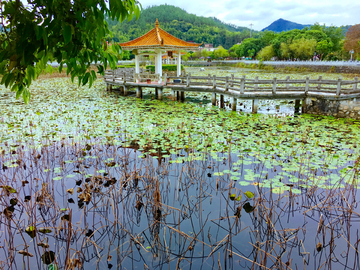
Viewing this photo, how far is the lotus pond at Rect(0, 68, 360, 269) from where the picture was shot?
3318mm

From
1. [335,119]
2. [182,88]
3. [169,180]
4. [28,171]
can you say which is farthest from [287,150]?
[182,88]

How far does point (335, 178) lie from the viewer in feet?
16.6

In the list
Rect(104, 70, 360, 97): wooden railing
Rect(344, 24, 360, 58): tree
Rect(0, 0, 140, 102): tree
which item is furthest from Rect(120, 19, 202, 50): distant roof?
Rect(344, 24, 360, 58): tree

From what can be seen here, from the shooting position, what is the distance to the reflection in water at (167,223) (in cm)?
324

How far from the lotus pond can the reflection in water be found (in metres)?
0.02

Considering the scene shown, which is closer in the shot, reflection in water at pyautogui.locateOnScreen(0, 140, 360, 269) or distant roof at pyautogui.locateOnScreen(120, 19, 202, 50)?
reflection in water at pyautogui.locateOnScreen(0, 140, 360, 269)

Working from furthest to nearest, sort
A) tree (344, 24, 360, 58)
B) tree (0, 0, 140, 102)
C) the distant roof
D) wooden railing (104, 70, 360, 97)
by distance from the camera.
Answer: tree (344, 24, 360, 58) → the distant roof → wooden railing (104, 70, 360, 97) → tree (0, 0, 140, 102)

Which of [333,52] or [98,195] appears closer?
[98,195]

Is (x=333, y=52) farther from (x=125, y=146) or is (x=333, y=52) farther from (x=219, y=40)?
(x=219, y=40)

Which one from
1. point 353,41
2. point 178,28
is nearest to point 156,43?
point 353,41

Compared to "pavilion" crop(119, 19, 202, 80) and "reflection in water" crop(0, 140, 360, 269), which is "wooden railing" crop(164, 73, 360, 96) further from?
"reflection in water" crop(0, 140, 360, 269)

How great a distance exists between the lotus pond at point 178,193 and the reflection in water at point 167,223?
21mm

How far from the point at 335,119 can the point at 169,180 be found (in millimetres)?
8373

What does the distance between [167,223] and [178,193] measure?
36.6 inches
